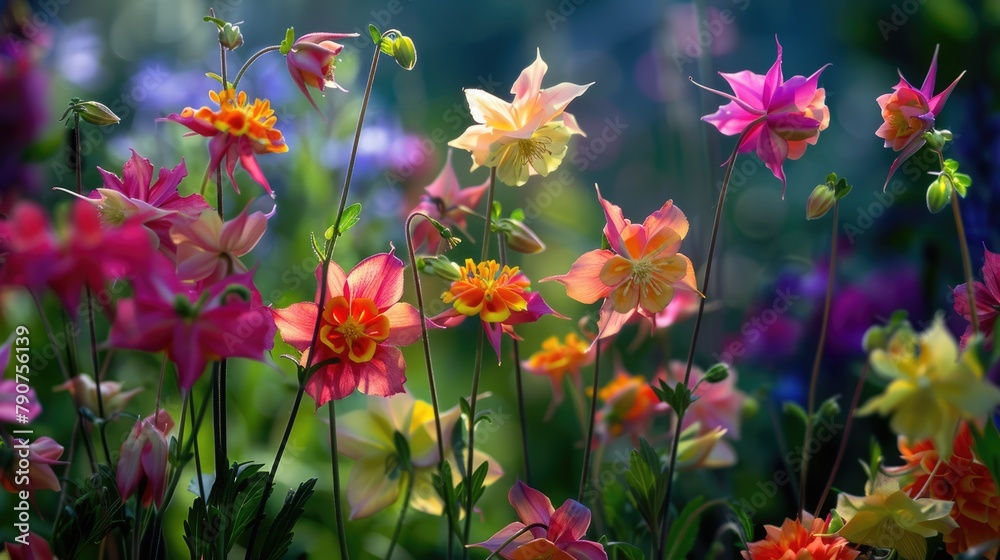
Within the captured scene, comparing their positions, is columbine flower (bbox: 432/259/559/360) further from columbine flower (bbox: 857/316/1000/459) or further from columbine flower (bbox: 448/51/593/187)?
columbine flower (bbox: 857/316/1000/459)

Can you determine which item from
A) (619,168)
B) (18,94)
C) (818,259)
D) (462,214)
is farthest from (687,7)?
(18,94)

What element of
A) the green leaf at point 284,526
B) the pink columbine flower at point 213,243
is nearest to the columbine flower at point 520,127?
the pink columbine flower at point 213,243

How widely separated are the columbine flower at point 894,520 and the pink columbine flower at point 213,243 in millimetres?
437

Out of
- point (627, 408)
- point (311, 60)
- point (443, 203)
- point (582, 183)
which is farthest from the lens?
point (582, 183)

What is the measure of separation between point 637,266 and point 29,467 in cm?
43

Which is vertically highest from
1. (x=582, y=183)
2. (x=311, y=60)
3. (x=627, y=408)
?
(x=311, y=60)

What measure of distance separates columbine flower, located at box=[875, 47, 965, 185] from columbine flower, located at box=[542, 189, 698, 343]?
0.15m

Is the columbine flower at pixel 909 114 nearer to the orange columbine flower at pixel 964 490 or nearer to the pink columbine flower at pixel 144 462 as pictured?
the orange columbine flower at pixel 964 490

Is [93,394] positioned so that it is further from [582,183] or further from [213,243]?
[582,183]

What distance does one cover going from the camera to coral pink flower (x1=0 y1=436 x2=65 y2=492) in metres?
0.53

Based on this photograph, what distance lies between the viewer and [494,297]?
0.57 meters

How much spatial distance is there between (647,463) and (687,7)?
3.62ft

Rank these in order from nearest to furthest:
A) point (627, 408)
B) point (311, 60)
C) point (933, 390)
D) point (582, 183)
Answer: point (933, 390) → point (311, 60) → point (627, 408) → point (582, 183)

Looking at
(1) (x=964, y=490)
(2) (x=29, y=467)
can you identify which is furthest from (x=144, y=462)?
(1) (x=964, y=490)
